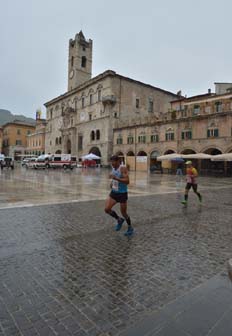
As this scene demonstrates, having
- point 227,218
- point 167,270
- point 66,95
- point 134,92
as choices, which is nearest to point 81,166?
point 134,92

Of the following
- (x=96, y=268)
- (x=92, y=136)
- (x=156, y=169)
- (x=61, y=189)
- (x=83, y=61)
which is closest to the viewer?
(x=96, y=268)

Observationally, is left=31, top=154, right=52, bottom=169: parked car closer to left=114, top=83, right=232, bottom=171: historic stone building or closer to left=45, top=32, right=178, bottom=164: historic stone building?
left=45, top=32, right=178, bottom=164: historic stone building

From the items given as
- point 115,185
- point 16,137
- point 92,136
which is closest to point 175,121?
point 92,136

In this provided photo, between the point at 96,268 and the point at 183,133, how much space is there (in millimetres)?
31778

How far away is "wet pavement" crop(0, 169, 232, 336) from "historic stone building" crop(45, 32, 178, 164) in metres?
33.4

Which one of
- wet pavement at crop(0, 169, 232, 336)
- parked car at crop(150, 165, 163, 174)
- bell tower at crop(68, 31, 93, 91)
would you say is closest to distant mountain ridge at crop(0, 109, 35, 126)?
bell tower at crop(68, 31, 93, 91)

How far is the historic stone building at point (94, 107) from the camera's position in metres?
44.5

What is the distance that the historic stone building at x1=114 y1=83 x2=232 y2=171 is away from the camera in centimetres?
2888

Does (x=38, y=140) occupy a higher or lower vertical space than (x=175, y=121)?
higher

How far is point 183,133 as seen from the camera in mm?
33000

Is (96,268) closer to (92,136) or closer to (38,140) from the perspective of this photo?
(92,136)

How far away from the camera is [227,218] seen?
22.8 ft

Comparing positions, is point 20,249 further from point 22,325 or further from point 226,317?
point 226,317

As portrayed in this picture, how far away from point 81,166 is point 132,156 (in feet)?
36.0
